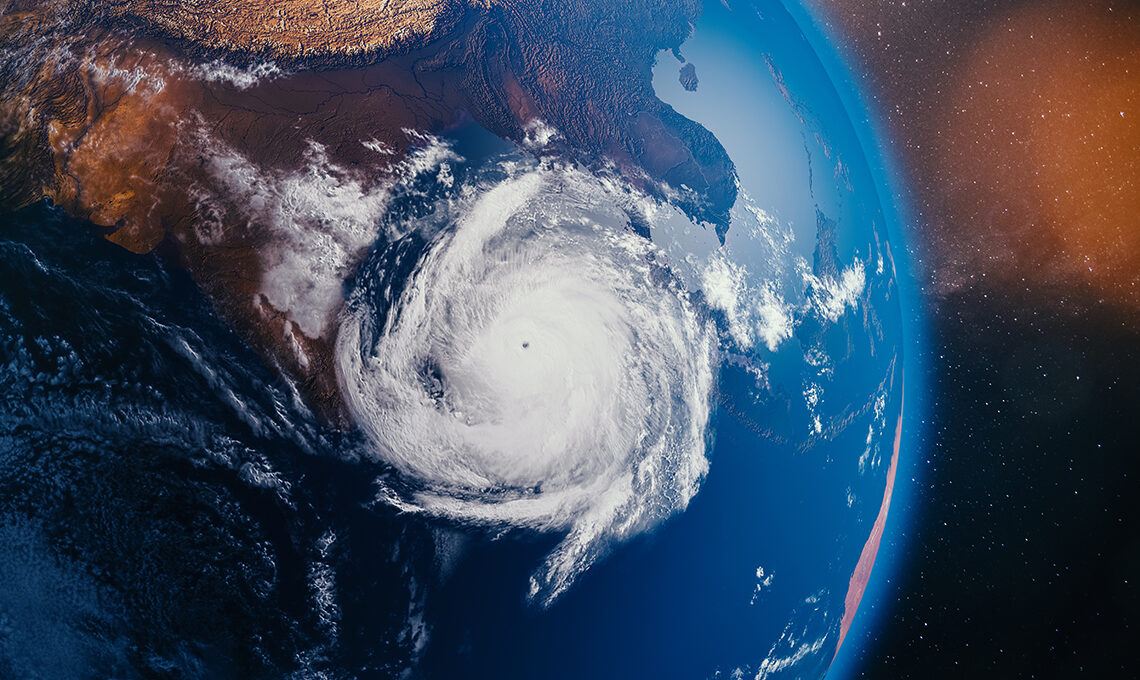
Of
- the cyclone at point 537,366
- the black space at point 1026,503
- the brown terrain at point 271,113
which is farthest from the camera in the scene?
the black space at point 1026,503

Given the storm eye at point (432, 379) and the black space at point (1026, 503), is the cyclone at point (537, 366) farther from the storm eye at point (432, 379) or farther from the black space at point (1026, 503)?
the black space at point (1026, 503)

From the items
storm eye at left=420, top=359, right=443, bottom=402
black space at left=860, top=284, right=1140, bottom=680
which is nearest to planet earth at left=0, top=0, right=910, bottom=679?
storm eye at left=420, top=359, right=443, bottom=402

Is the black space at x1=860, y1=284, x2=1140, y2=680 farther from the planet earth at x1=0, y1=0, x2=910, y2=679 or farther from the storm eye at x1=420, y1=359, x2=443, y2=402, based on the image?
the storm eye at x1=420, y1=359, x2=443, y2=402

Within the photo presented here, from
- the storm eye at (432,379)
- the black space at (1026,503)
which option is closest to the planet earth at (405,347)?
the storm eye at (432,379)

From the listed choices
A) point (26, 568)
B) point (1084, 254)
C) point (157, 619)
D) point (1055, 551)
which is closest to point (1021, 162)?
point (1084, 254)

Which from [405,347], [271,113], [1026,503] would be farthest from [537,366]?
[1026,503]
